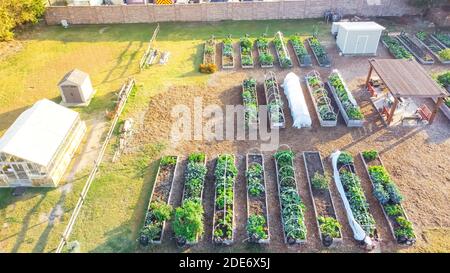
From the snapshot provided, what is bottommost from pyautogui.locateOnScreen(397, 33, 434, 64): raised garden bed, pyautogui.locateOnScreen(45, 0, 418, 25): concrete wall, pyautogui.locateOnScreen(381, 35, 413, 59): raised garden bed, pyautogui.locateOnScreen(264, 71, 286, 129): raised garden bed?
pyautogui.locateOnScreen(264, 71, 286, 129): raised garden bed

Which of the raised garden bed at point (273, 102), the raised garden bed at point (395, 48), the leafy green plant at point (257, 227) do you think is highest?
the raised garden bed at point (395, 48)

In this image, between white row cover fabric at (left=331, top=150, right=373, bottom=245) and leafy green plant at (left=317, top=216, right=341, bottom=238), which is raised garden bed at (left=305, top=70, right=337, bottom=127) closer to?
white row cover fabric at (left=331, top=150, right=373, bottom=245)

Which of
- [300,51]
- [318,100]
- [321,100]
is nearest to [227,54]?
[300,51]

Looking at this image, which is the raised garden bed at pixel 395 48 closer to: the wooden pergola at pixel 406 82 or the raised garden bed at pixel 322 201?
the wooden pergola at pixel 406 82

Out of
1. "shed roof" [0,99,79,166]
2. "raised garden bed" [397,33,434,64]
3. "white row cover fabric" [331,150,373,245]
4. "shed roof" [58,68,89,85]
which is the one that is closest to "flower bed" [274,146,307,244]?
"white row cover fabric" [331,150,373,245]

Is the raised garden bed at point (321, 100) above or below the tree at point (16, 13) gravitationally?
below

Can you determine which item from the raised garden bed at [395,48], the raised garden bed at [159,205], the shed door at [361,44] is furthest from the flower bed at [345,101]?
the raised garden bed at [159,205]

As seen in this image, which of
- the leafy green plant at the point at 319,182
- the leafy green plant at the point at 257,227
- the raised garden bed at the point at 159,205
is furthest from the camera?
the leafy green plant at the point at 319,182
